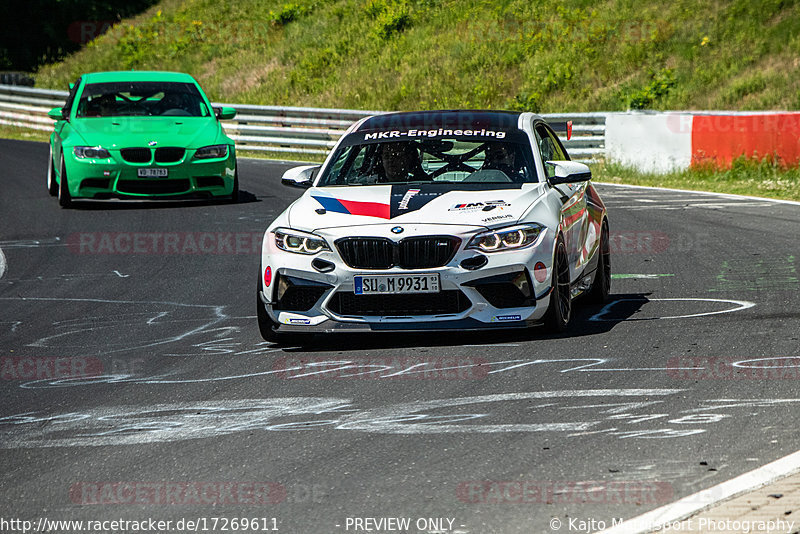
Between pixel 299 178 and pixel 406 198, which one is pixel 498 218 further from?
pixel 299 178

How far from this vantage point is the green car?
1602cm

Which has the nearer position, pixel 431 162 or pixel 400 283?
pixel 400 283

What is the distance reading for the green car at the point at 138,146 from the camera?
16.0m

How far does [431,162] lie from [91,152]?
807 centimetres

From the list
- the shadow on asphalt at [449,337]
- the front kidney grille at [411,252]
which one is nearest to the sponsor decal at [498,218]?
the front kidney grille at [411,252]

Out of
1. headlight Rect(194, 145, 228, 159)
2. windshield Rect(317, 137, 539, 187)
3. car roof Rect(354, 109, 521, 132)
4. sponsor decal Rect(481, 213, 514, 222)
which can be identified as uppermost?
car roof Rect(354, 109, 521, 132)

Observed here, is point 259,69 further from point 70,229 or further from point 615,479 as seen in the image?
point 615,479

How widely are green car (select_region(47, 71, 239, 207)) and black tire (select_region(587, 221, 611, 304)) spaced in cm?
766

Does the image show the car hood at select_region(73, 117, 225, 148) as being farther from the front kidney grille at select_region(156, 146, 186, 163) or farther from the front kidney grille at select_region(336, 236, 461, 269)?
the front kidney grille at select_region(336, 236, 461, 269)

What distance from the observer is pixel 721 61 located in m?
30.8

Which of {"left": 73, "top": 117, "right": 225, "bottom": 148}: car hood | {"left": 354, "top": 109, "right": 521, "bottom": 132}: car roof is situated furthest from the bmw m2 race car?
{"left": 73, "top": 117, "right": 225, "bottom": 148}: car hood

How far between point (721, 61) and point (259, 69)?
52.7ft

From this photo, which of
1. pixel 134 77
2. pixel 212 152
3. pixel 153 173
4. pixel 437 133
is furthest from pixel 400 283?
pixel 134 77

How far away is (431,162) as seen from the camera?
30.0 ft
